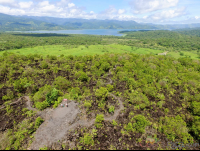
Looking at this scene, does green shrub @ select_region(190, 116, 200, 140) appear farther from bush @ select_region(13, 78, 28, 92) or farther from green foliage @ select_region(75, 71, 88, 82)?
bush @ select_region(13, 78, 28, 92)

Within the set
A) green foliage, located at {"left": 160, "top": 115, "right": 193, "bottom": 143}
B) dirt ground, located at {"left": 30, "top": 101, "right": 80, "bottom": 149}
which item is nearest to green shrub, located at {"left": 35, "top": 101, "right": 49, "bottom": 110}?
dirt ground, located at {"left": 30, "top": 101, "right": 80, "bottom": 149}

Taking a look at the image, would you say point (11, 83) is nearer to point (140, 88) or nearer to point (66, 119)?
point (66, 119)

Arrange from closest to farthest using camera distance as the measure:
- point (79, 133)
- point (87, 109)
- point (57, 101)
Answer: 1. point (79, 133)
2. point (87, 109)
3. point (57, 101)

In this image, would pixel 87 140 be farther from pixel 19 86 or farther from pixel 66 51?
pixel 66 51

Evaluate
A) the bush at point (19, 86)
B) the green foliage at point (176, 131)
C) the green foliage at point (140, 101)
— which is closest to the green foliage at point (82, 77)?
the bush at point (19, 86)

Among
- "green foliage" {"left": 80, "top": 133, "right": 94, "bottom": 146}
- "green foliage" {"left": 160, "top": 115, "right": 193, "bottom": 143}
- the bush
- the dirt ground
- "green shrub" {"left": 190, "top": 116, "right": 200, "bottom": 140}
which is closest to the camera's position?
"green foliage" {"left": 80, "top": 133, "right": 94, "bottom": 146}

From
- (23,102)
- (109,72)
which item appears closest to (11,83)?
(23,102)

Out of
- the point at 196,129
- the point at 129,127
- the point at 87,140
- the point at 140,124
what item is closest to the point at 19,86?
the point at 87,140

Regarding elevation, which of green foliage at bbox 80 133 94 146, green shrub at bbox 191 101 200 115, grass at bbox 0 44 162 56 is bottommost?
green foliage at bbox 80 133 94 146

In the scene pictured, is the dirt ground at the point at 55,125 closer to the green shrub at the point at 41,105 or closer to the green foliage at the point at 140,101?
the green shrub at the point at 41,105
